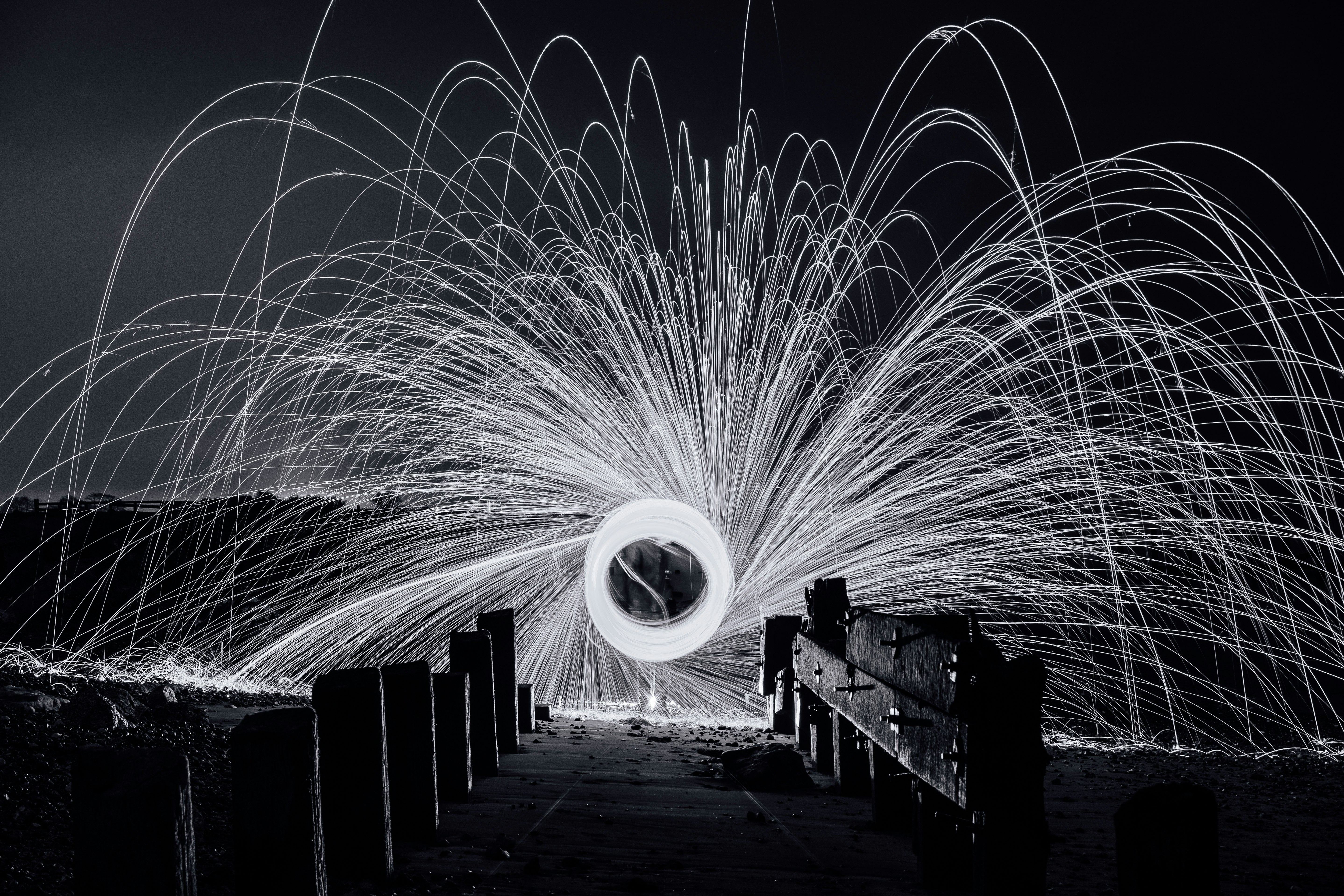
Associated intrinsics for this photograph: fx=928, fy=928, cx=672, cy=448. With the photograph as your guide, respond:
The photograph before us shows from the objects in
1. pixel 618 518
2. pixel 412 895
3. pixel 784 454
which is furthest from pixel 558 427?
pixel 412 895

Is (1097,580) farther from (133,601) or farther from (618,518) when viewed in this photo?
(133,601)

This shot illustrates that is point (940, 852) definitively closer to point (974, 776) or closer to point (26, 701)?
point (974, 776)

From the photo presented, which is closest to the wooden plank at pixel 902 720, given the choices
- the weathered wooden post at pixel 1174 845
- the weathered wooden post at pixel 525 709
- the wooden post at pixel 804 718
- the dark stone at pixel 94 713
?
the weathered wooden post at pixel 1174 845

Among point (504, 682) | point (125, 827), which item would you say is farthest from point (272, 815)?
point (504, 682)

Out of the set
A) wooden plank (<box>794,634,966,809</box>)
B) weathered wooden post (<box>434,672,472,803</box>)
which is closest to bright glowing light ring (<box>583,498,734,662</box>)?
wooden plank (<box>794,634,966,809</box>)

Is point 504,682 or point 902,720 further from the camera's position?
point 504,682

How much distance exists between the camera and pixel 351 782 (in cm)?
364

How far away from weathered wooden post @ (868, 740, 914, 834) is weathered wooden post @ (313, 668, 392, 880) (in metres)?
2.61

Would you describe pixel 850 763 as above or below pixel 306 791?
below

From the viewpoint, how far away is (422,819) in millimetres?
4375

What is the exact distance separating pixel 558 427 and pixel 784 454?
2.98 metres

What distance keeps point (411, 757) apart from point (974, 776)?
2591 mm

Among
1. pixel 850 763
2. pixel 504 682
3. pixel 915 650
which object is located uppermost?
pixel 915 650

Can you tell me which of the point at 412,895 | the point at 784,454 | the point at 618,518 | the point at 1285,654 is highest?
the point at 784,454
